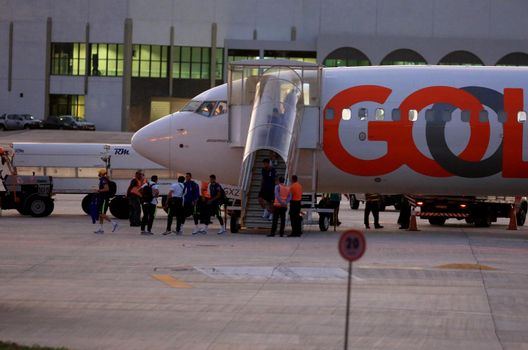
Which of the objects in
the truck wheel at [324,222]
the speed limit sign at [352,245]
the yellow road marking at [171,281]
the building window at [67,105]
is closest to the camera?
the speed limit sign at [352,245]

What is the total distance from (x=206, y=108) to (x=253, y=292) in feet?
48.7

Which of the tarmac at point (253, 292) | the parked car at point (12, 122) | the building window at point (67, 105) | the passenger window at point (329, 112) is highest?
the building window at point (67, 105)

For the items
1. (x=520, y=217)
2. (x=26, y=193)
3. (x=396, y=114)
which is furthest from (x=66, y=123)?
(x=396, y=114)

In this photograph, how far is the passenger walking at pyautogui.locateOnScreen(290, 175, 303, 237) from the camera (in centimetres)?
3016

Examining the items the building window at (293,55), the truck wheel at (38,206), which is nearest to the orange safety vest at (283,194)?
the truck wheel at (38,206)

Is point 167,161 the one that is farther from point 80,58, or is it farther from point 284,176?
point 80,58

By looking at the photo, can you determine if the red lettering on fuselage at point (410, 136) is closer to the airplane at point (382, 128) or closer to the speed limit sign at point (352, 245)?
the airplane at point (382, 128)

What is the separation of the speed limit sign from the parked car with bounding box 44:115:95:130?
82.3m

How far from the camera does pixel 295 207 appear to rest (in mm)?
30375

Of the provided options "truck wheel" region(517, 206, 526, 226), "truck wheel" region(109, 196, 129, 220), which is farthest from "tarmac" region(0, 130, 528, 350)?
"truck wheel" region(517, 206, 526, 226)

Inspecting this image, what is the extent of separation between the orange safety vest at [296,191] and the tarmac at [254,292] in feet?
3.55

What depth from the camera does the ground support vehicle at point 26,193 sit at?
3691 cm

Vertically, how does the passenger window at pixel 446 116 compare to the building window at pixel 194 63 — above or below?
below

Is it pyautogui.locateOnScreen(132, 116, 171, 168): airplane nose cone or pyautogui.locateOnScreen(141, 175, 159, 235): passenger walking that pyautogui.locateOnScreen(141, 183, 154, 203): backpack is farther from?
pyautogui.locateOnScreen(132, 116, 171, 168): airplane nose cone
